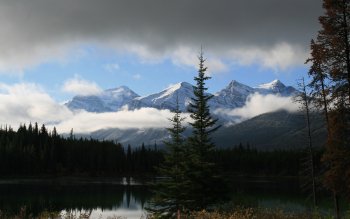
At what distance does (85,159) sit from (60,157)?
9886 millimetres

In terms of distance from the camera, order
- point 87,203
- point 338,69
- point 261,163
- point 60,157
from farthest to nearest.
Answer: point 261,163 → point 60,157 → point 87,203 → point 338,69

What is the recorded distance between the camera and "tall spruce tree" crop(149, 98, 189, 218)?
35.6m

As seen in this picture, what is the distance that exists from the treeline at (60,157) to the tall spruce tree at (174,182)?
122m

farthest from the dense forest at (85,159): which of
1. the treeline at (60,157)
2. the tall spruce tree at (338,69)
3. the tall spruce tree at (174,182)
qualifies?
the tall spruce tree at (338,69)

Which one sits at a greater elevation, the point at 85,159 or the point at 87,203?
the point at 85,159

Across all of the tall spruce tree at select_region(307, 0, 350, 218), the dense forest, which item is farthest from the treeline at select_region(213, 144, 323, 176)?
the tall spruce tree at select_region(307, 0, 350, 218)

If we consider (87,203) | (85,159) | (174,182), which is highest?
(85,159)

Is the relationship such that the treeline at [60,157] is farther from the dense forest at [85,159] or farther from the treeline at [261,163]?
the treeline at [261,163]

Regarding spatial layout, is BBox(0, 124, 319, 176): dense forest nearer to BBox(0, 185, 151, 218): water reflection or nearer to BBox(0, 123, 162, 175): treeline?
BBox(0, 123, 162, 175): treeline

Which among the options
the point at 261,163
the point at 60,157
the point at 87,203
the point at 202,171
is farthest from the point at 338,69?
the point at 261,163

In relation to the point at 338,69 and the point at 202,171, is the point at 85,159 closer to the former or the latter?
the point at 202,171

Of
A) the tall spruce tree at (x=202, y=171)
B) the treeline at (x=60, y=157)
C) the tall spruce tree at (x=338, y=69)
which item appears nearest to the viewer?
the tall spruce tree at (x=338, y=69)

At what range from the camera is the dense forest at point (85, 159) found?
15250cm

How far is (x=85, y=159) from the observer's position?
172375 millimetres
